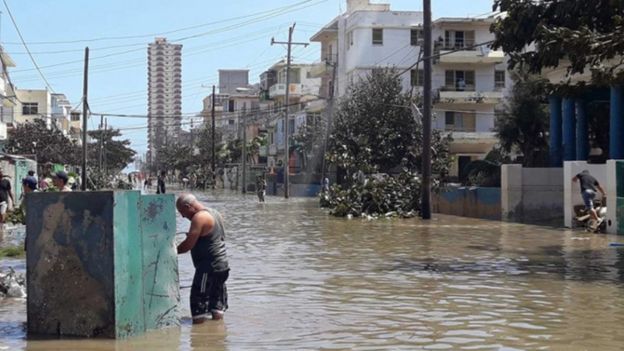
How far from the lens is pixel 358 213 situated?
112 feet

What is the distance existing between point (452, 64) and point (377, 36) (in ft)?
20.2

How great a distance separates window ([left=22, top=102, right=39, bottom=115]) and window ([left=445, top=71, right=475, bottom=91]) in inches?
2172

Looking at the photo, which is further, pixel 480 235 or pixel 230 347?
pixel 480 235

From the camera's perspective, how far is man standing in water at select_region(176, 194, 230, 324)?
1002 cm

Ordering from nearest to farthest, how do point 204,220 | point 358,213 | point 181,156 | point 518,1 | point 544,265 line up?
point 204,220 < point 544,265 < point 518,1 < point 358,213 < point 181,156

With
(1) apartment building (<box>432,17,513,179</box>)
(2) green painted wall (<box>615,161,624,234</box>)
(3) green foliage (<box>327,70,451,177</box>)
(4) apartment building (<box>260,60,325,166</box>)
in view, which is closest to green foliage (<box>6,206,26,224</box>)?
(2) green painted wall (<box>615,161,624,234</box>)

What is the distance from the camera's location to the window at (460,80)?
220 feet

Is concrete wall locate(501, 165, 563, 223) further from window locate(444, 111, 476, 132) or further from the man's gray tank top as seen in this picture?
window locate(444, 111, 476, 132)

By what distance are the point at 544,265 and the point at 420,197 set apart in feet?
58.3

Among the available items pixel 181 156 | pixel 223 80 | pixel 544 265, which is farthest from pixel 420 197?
pixel 223 80

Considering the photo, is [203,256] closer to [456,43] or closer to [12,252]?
[12,252]

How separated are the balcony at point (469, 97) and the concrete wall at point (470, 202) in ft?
90.4

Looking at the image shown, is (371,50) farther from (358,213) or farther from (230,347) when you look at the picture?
(230,347)

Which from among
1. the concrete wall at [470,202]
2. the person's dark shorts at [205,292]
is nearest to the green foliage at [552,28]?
the person's dark shorts at [205,292]
